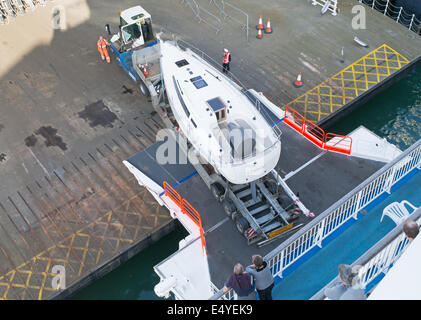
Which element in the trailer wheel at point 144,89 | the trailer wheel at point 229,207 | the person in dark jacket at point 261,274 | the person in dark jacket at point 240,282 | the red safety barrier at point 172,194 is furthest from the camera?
the trailer wheel at point 144,89

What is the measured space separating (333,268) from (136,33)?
513 inches

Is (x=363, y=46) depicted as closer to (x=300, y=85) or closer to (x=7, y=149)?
(x=300, y=85)

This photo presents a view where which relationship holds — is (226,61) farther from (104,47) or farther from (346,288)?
(346,288)

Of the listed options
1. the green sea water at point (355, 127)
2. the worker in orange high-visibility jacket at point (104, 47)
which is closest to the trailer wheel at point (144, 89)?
the worker in orange high-visibility jacket at point (104, 47)

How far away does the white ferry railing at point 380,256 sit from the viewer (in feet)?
25.7

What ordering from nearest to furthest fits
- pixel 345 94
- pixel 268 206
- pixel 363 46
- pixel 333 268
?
1. pixel 333 268
2. pixel 268 206
3. pixel 345 94
4. pixel 363 46

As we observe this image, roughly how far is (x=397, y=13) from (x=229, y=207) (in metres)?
16.4

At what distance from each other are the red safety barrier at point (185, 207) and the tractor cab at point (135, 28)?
7717mm

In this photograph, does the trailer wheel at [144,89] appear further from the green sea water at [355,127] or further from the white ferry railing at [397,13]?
the white ferry railing at [397,13]

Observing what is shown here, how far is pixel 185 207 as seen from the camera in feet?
44.8
